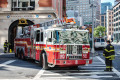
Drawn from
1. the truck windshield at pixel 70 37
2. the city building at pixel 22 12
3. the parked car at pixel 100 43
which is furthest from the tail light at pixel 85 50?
the parked car at pixel 100 43

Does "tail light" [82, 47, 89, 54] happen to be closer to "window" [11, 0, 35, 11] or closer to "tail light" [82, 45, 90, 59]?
"tail light" [82, 45, 90, 59]

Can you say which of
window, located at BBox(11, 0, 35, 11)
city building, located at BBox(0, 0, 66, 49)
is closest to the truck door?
city building, located at BBox(0, 0, 66, 49)

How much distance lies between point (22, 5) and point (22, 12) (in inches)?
46.1

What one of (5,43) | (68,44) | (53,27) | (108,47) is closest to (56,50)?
(68,44)

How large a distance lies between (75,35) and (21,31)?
9.09 meters

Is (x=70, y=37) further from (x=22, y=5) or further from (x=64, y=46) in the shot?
(x=22, y=5)

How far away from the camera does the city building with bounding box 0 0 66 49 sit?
92.8 feet

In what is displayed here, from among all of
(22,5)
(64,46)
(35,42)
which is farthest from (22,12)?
(64,46)

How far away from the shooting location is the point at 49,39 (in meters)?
12.1

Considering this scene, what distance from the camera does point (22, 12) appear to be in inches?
1126

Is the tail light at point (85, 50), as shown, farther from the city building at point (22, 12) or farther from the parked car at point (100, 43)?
the parked car at point (100, 43)

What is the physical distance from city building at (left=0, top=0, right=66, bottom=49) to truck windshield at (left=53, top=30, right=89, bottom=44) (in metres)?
16.1

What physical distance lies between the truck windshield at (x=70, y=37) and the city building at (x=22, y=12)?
16.1 metres

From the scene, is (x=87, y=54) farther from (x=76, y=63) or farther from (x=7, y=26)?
(x=7, y=26)
